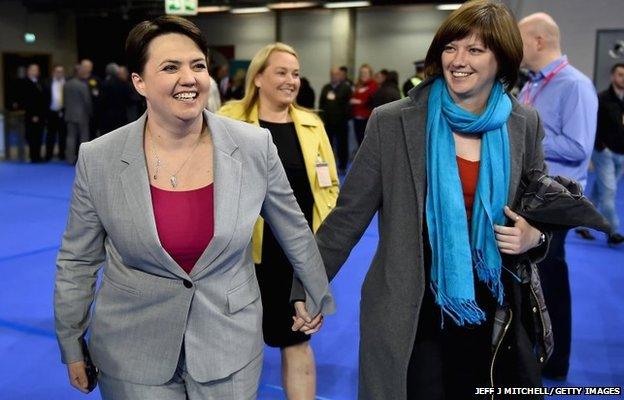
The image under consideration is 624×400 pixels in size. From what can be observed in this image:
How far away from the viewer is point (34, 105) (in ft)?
43.6

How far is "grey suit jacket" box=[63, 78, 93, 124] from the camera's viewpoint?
1293 cm

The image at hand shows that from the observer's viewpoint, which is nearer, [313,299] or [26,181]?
[313,299]

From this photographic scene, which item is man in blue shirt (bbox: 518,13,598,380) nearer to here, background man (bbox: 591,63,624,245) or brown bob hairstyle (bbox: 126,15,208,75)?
brown bob hairstyle (bbox: 126,15,208,75)

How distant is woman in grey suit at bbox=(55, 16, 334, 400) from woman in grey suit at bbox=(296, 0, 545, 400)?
0.39 metres

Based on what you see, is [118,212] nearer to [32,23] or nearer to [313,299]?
[313,299]

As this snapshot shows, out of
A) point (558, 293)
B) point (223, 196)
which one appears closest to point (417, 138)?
point (223, 196)

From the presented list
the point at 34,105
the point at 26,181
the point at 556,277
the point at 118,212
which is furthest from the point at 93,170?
the point at 34,105

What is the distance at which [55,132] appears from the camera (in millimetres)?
13906

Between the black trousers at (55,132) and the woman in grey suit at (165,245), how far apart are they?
12.5 m

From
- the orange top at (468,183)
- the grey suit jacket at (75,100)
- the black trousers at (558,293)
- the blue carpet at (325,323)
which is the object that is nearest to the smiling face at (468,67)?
the orange top at (468,183)

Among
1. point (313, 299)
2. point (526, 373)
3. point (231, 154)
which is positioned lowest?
point (526, 373)

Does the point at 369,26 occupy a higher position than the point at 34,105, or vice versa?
the point at 369,26

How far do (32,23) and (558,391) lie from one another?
993 inches

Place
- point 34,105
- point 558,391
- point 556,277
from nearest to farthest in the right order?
point 558,391
point 556,277
point 34,105
